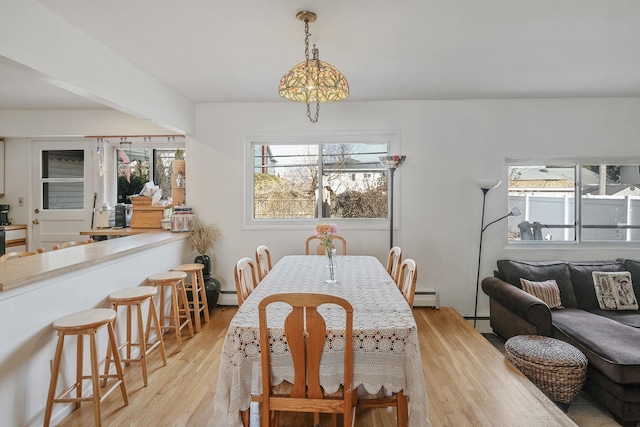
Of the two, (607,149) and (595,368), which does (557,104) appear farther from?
(595,368)

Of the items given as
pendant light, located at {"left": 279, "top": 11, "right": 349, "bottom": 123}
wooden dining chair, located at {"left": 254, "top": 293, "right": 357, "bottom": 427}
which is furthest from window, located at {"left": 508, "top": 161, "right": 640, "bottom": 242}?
wooden dining chair, located at {"left": 254, "top": 293, "right": 357, "bottom": 427}

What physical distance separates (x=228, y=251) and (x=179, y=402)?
7.26 feet

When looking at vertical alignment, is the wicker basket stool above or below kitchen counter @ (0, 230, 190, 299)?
below

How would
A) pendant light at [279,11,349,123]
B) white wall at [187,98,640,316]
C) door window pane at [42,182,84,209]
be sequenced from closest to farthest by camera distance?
pendant light at [279,11,349,123]
white wall at [187,98,640,316]
door window pane at [42,182,84,209]

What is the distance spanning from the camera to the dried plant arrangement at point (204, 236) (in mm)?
4297

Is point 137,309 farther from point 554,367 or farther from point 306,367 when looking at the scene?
point 554,367

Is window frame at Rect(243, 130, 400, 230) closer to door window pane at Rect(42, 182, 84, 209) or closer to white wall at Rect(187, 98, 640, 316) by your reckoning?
white wall at Rect(187, 98, 640, 316)

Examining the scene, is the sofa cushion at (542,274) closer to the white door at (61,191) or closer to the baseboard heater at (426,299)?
the baseboard heater at (426,299)

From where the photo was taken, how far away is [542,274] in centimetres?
384

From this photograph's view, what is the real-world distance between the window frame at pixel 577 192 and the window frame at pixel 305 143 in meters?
1.50

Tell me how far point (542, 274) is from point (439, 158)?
65.2 inches

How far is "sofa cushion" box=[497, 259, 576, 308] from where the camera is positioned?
12.3 ft

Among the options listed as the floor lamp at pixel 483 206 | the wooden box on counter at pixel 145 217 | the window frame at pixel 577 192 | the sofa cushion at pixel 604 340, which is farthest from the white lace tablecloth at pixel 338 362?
the window frame at pixel 577 192

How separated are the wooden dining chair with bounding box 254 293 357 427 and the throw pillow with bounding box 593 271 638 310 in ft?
11.0
